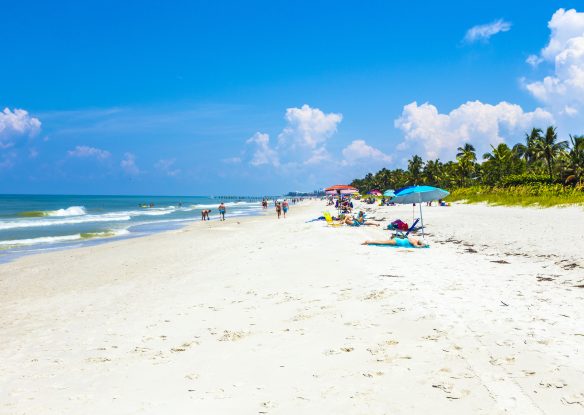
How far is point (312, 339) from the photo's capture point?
5.36m

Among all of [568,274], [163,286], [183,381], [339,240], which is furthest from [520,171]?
[183,381]

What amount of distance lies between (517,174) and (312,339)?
198 ft

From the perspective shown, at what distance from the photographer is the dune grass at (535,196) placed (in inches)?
1033

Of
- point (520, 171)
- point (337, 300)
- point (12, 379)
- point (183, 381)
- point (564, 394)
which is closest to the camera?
point (564, 394)

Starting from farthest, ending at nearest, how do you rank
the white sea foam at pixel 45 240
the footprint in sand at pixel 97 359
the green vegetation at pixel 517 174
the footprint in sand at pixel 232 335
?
the green vegetation at pixel 517 174
the white sea foam at pixel 45 240
the footprint in sand at pixel 232 335
the footprint in sand at pixel 97 359

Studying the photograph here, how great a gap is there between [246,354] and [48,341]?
145 inches

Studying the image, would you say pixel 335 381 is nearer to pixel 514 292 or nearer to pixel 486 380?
pixel 486 380

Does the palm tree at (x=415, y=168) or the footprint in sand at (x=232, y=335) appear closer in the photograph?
the footprint in sand at (x=232, y=335)

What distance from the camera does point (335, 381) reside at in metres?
4.10

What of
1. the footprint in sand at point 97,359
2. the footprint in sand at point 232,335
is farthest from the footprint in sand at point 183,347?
the footprint in sand at point 97,359

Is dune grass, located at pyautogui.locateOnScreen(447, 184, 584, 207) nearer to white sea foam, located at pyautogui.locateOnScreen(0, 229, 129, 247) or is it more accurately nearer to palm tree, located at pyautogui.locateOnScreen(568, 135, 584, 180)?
palm tree, located at pyautogui.locateOnScreen(568, 135, 584, 180)

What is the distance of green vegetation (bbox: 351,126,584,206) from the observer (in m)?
32.9

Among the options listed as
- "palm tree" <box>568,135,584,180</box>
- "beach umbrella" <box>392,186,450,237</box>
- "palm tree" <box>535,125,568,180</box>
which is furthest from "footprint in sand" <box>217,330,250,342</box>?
"palm tree" <box>535,125,568,180</box>

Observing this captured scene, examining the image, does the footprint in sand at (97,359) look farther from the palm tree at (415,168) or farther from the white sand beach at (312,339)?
the palm tree at (415,168)
